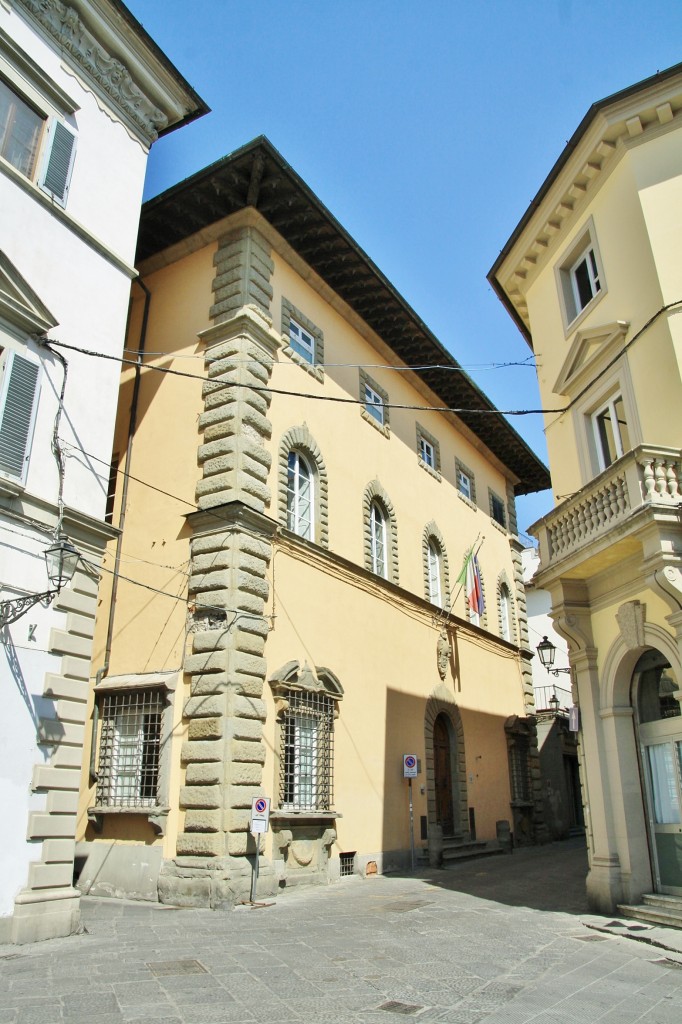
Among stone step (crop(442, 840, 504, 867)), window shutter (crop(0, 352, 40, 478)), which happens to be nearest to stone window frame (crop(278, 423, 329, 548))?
window shutter (crop(0, 352, 40, 478))

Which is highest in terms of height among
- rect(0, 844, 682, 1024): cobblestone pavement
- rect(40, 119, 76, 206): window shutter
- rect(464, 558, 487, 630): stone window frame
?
rect(40, 119, 76, 206): window shutter

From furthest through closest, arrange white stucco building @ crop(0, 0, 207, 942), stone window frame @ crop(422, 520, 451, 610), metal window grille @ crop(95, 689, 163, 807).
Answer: stone window frame @ crop(422, 520, 451, 610) → metal window grille @ crop(95, 689, 163, 807) → white stucco building @ crop(0, 0, 207, 942)

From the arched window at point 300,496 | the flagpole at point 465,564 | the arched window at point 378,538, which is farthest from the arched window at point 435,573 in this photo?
the arched window at point 300,496

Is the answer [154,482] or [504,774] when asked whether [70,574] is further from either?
[504,774]

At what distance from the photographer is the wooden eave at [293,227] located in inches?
535

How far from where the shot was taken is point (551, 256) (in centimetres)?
1323

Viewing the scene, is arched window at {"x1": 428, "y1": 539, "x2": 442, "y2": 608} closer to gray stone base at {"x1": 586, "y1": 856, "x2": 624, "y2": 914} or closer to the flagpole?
the flagpole

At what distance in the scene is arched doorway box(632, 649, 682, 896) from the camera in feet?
30.9

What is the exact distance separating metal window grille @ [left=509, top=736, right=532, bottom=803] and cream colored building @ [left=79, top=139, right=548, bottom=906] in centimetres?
129

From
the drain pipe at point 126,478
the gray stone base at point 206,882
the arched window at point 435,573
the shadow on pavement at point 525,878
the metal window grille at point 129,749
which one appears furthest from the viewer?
the arched window at point 435,573

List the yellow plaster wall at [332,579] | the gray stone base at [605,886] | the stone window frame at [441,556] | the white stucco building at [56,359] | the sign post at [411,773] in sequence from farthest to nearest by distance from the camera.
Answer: the stone window frame at [441,556] → the sign post at [411,773] → the yellow plaster wall at [332,579] → the gray stone base at [605,886] → the white stucco building at [56,359]

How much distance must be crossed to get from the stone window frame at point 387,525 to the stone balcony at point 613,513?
17.2 ft

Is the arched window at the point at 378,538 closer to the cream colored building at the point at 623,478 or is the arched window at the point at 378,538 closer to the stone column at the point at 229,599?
the stone column at the point at 229,599

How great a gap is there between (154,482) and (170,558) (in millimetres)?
1597
